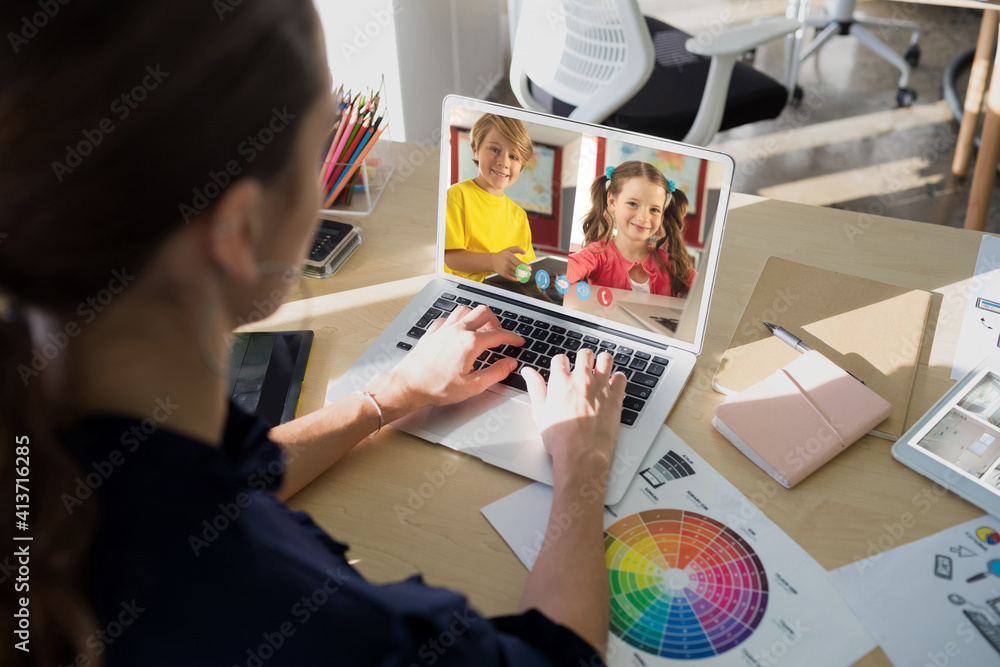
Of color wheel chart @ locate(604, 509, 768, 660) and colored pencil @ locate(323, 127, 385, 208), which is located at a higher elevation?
colored pencil @ locate(323, 127, 385, 208)

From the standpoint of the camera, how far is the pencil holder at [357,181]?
4.31 feet

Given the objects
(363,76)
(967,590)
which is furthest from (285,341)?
(363,76)

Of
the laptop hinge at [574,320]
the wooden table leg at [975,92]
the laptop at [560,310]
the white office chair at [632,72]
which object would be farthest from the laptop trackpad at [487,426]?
the wooden table leg at [975,92]

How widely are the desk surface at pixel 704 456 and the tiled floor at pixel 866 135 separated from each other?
5.12ft

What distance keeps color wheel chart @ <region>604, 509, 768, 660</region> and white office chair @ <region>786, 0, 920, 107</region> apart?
284cm

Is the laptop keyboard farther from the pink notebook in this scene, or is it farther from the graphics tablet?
the graphics tablet

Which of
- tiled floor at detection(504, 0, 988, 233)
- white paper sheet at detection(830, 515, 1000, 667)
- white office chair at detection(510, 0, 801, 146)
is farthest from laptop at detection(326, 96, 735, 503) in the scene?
tiled floor at detection(504, 0, 988, 233)

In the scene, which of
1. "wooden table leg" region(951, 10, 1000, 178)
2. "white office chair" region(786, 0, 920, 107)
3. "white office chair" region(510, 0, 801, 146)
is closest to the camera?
"white office chair" region(510, 0, 801, 146)

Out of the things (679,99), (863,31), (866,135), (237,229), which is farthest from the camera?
(863,31)

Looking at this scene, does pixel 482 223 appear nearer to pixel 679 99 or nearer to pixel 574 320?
pixel 574 320

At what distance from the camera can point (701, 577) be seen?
748mm

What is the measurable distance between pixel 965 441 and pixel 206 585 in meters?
0.80

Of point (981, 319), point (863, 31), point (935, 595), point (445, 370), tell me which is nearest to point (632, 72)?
point (981, 319)

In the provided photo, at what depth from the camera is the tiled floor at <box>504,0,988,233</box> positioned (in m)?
2.63
